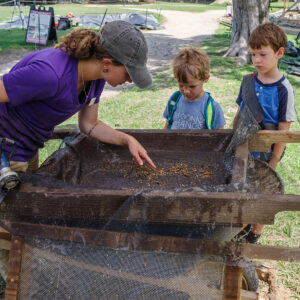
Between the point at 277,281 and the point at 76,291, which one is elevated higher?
the point at 76,291

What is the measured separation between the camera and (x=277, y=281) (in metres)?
2.72

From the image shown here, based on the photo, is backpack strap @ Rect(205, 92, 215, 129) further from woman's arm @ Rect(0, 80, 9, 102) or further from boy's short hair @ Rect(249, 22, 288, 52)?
woman's arm @ Rect(0, 80, 9, 102)

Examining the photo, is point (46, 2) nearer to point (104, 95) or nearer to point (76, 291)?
point (104, 95)

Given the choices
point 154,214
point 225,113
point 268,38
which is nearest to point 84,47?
point 154,214

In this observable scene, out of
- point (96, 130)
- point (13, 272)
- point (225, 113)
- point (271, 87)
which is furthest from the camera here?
point (225, 113)

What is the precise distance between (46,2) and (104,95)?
22987 mm

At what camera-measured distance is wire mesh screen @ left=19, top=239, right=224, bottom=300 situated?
1629 mm

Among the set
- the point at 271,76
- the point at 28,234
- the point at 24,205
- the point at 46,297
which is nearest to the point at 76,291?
the point at 46,297

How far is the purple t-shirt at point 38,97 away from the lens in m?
1.78

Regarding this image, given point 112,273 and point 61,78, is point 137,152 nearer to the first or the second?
point 61,78

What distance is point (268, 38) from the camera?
→ 271 cm

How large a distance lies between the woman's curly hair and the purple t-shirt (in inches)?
1.6

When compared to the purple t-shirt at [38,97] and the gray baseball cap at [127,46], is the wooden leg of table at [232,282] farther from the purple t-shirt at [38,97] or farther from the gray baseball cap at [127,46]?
the purple t-shirt at [38,97]

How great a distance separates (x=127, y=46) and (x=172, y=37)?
13.5 meters
